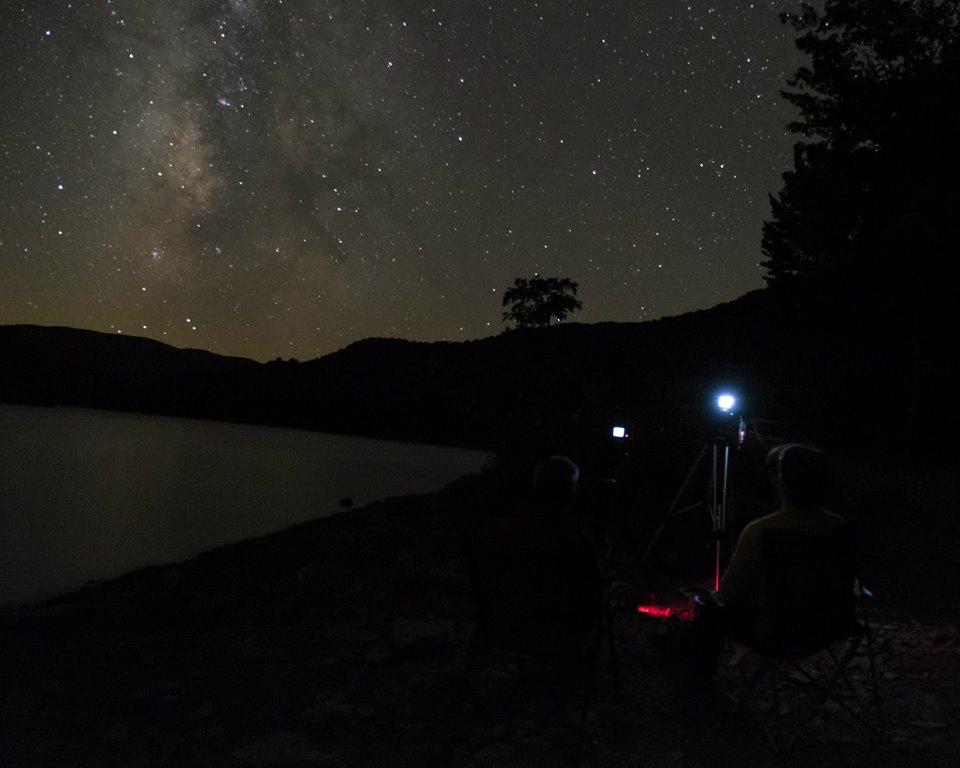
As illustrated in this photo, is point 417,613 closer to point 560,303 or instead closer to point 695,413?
point 695,413

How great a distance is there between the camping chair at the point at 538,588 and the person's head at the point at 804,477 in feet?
2.75

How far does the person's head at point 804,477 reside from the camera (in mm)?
3105

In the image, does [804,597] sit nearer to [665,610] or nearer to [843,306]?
[665,610]

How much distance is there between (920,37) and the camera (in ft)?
52.0

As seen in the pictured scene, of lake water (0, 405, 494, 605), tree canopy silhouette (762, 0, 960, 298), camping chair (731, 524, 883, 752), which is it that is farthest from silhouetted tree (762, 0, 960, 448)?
camping chair (731, 524, 883, 752)

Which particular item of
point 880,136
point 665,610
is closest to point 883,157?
point 880,136

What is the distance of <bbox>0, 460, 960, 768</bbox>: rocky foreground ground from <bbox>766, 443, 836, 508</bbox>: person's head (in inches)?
38.1

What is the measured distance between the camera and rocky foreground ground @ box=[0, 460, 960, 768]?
3.06m

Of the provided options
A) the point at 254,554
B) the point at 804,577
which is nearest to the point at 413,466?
the point at 254,554

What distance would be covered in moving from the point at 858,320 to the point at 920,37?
27.6ft

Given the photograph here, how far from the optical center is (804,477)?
122 inches

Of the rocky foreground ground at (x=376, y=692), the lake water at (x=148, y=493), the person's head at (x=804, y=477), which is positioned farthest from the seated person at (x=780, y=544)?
the lake water at (x=148, y=493)

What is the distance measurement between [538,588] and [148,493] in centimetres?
2529

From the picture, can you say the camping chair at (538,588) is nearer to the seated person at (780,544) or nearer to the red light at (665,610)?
the seated person at (780,544)
